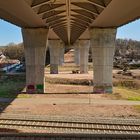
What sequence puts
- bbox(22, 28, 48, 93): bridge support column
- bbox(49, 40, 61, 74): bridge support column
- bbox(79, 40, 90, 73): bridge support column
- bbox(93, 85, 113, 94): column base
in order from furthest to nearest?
1. bbox(79, 40, 90, 73): bridge support column
2. bbox(49, 40, 61, 74): bridge support column
3. bbox(93, 85, 113, 94): column base
4. bbox(22, 28, 48, 93): bridge support column

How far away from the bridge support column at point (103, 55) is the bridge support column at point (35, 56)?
557 cm

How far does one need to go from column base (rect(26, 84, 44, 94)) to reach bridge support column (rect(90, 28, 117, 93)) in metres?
6.07

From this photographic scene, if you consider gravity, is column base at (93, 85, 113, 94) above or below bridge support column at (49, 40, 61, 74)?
below

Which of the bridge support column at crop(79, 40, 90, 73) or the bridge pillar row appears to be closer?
the bridge pillar row

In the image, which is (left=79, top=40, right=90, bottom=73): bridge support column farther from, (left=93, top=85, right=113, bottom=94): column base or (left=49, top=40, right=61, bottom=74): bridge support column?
(left=93, top=85, right=113, bottom=94): column base

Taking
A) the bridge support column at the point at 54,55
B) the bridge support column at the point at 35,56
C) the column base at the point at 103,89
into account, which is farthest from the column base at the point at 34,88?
the bridge support column at the point at 54,55

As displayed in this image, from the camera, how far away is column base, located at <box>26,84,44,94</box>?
4252 centimetres

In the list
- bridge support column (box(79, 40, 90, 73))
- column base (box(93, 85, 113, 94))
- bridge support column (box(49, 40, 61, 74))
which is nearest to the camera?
column base (box(93, 85, 113, 94))

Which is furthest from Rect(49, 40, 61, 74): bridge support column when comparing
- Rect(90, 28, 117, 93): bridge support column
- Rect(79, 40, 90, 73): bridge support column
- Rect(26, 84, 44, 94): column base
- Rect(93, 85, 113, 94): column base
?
Rect(90, 28, 117, 93): bridge support column

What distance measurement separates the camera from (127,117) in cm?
2611

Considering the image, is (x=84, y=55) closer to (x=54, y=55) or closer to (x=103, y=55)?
(x=54, y=55)

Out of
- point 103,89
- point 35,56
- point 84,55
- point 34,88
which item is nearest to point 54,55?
point 84,55

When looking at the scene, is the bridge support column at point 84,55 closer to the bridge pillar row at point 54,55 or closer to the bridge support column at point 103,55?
the bridge pillar row at point 54,55

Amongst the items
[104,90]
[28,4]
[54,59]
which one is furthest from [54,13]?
[54,59]
